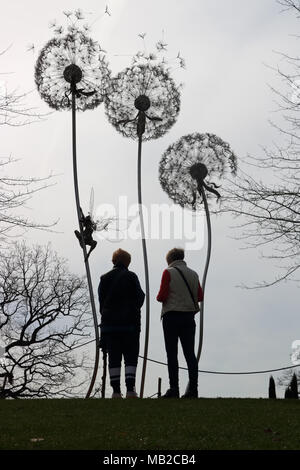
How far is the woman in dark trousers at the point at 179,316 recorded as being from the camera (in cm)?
979

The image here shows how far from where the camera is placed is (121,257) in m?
10.3

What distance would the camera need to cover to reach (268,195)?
12.4 metres

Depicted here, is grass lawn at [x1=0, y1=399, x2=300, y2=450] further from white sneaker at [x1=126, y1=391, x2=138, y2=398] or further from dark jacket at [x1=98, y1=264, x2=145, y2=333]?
dark jacket at [x1=98, y1=264, x2=145, y2=333]

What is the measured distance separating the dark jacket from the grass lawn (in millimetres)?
1080

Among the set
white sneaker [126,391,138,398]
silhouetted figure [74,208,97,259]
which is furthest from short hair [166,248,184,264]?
silhouetted figure [74,208,97,259]

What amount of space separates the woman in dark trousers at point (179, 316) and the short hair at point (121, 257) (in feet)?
1.95

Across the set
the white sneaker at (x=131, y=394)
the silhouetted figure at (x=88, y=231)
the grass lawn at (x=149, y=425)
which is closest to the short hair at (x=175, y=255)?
the white sneaker at (x=131, y=394)

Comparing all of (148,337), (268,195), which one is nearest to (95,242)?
(148,337)

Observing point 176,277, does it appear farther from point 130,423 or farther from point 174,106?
point 174,106

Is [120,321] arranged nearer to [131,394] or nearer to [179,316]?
[179,316]

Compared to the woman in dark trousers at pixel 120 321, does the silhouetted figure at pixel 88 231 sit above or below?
above

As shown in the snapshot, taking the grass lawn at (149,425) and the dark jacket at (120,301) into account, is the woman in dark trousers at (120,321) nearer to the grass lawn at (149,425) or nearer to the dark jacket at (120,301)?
the dark jacket at (120,301)

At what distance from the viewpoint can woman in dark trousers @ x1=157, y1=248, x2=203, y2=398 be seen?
9.79 meters

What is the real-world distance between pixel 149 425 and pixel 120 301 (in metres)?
3.10
